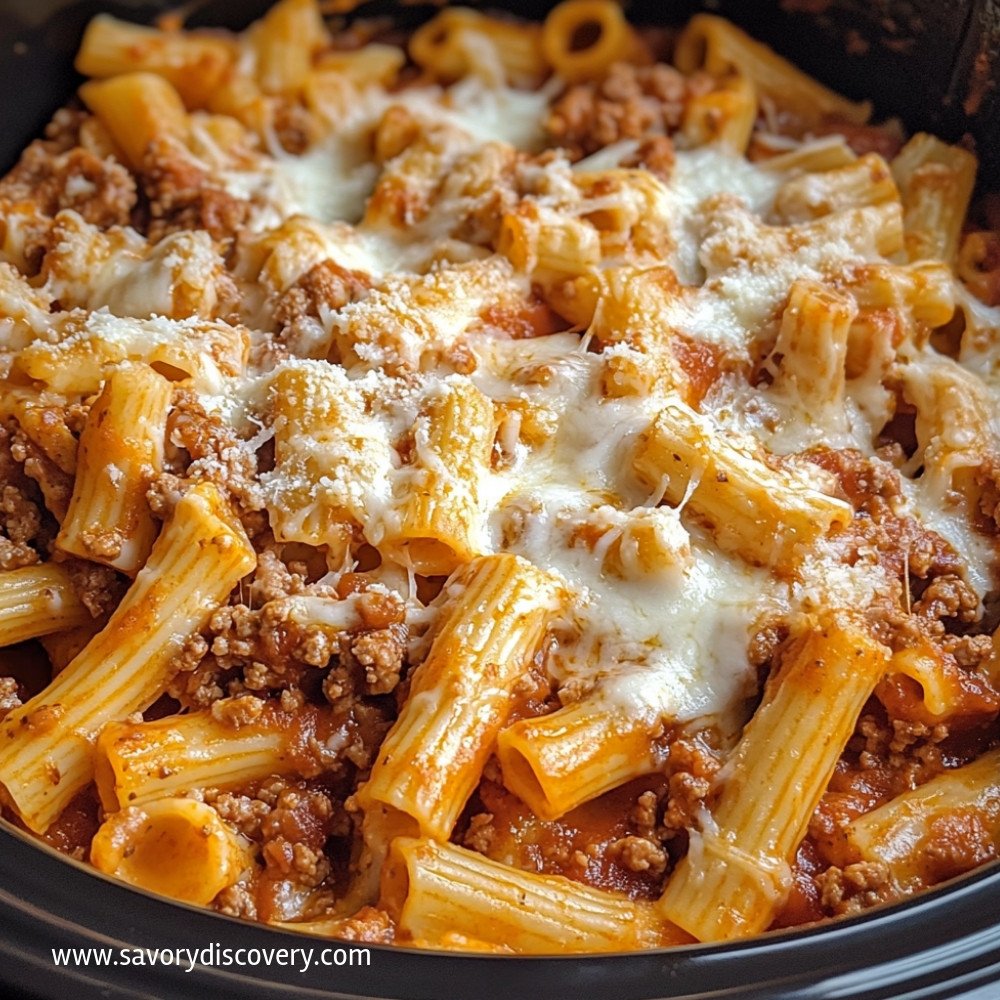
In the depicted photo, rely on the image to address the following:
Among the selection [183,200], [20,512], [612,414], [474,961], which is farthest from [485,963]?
[183,200]

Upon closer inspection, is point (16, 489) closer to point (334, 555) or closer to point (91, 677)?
point (91, 677)

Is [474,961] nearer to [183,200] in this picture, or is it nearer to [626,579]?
[626,579]

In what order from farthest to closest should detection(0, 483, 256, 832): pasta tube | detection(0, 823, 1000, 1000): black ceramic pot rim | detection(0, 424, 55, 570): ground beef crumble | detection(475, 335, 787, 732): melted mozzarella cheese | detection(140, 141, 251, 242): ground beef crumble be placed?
1. detection(140, 141, 251, 242): ground beef crumble
2. detection(0, 424, 55, 570): ground beef crumble
3. detection(475, 335, 787, 732): melted mozzarella cheese
4. detection(0, 483, 256, 832): pasta tube
5. detection(0, 823, 1000, 1000): black ceramic pot rim

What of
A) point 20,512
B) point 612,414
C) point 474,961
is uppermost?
point 612,414

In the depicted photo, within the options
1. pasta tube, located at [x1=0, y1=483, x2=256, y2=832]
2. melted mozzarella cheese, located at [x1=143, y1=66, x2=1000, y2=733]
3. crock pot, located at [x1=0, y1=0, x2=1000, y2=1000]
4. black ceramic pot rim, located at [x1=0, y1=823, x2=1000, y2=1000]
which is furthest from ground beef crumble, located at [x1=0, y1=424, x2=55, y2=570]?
black ceramic pot rim, located at [x1=0, y1=823, x2=1000, y2=1000]

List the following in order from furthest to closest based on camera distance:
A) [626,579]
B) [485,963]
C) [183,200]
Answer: [183,200]
[626,579]
[485,963]

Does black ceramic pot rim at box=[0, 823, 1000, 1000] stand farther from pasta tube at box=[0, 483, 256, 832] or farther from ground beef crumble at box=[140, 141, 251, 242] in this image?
ground beef crumble at box=[140, 141, 251, 242]

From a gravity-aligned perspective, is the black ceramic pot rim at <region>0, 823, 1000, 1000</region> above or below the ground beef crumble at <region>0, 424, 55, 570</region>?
below

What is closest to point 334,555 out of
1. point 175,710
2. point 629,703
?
point 175,710
